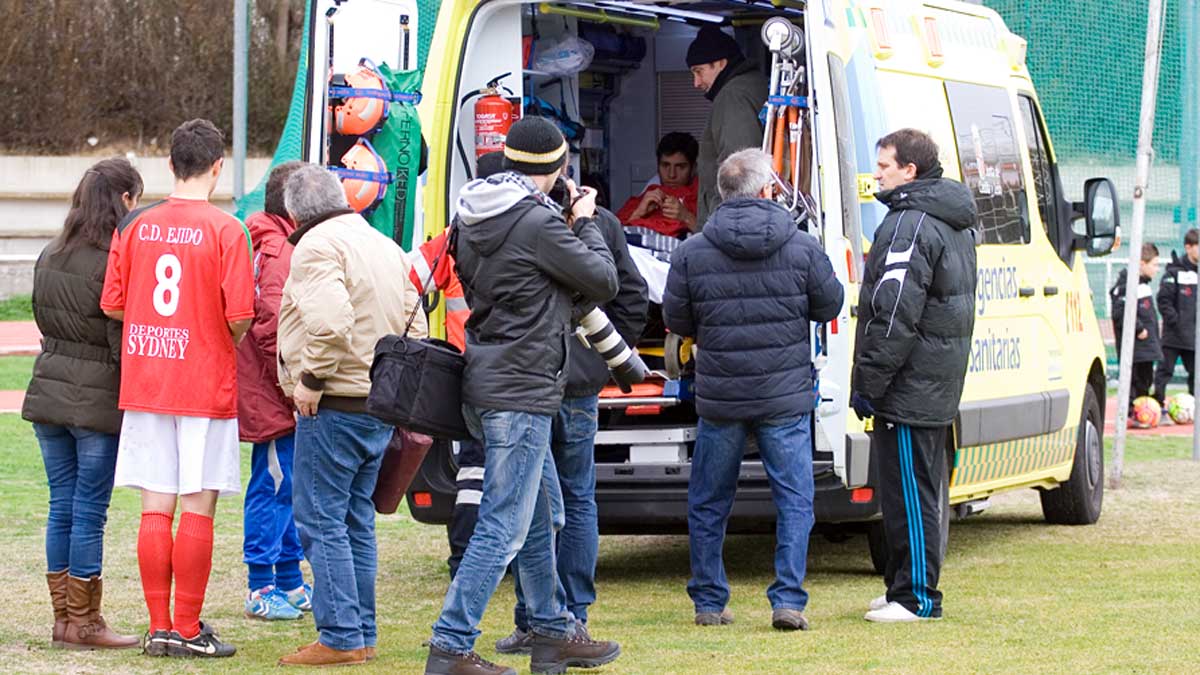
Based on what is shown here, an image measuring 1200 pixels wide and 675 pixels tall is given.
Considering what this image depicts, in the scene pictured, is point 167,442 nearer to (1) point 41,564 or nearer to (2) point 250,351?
(2) point 250,351

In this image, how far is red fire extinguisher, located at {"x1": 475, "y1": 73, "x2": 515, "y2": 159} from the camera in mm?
8477

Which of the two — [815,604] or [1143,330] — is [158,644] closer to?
[815,604]

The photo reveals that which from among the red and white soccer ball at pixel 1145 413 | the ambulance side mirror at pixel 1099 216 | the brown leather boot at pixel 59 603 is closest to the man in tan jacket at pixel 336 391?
the brown leather boot at pixel 59 603

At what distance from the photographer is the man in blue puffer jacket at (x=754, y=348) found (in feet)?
24.2

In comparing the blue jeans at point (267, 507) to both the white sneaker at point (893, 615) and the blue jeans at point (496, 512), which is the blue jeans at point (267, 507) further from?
the white sneaker at point (893, 615)

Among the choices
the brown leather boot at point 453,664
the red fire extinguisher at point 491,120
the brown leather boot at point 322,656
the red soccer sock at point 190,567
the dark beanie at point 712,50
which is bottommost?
the brown leather boot at point 322,656

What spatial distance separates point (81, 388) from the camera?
6.88 m

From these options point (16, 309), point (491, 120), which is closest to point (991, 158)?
point (491, 120)

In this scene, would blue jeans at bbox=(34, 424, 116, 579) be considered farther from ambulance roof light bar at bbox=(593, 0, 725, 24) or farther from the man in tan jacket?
ambulance roof light bar at bbox=(593, 0, 725, 24)

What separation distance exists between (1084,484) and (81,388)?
5.81 meters

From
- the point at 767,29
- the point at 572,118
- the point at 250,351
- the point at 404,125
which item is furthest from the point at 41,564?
the point at 767,29

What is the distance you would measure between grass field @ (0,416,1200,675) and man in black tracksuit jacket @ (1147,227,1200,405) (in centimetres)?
587

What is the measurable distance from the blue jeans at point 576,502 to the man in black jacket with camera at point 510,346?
50cm

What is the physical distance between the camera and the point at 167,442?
673 centimetres
